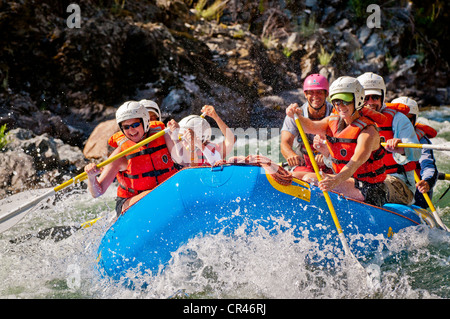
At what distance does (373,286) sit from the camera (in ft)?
12.1

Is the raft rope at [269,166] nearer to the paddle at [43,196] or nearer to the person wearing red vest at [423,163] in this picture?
the paddle at [43,196]

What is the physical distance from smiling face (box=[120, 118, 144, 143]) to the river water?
0.98m

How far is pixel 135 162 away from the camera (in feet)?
13.6

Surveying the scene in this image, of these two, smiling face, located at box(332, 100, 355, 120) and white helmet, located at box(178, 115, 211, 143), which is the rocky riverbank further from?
smiling face, located at box(332, 100, 355, 120)

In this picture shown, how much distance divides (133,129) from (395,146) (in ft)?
7.36

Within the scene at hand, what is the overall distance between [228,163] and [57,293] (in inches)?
73.4

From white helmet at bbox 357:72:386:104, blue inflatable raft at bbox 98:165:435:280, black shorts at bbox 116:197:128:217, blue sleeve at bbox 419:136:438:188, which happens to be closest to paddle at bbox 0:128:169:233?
black shorts at bbox 116:197:128:217

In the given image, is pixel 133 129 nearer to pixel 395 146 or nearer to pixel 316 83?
pixel 316 83

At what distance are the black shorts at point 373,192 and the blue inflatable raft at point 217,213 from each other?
300 mm

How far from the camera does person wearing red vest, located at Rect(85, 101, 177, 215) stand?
13.3 feet

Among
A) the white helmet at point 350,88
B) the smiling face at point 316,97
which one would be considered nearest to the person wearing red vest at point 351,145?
the white helmet at point 350,88

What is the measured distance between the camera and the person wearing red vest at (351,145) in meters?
3.74

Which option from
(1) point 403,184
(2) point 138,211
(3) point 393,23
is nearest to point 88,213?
(2) point 138,211
